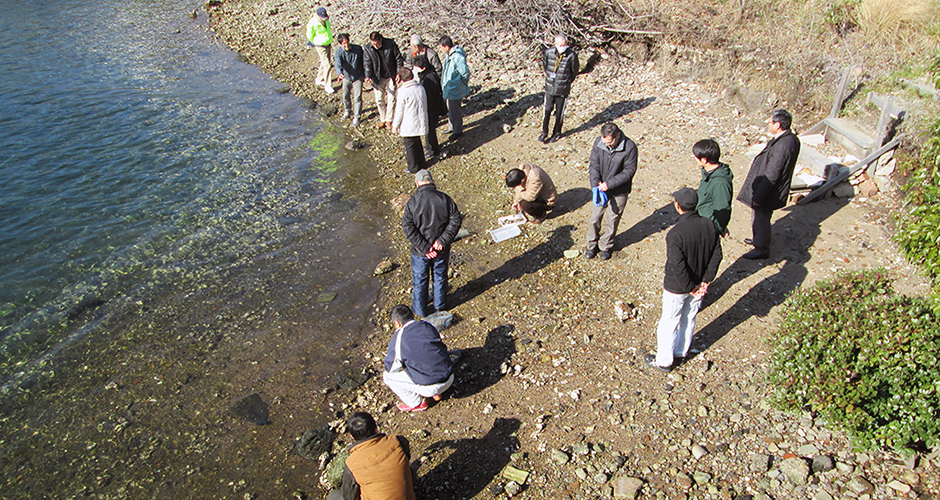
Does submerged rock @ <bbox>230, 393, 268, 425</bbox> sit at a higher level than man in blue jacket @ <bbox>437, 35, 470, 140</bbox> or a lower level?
lower

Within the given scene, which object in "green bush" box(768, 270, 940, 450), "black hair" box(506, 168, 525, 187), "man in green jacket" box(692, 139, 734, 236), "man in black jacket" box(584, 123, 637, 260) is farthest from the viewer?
"black hair" box(506, 168, 525, 187)

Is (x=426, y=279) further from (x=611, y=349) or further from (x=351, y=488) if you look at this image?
(x=351, y=488)

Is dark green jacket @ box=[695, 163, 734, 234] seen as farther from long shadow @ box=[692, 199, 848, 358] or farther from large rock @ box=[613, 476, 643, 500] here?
large rock @ box=[613, 476, 643, 500]

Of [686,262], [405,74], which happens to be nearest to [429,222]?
[686,262]

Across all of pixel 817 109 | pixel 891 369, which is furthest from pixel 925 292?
pixel 817 109

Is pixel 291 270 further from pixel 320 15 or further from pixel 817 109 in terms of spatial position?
pixel 817 109

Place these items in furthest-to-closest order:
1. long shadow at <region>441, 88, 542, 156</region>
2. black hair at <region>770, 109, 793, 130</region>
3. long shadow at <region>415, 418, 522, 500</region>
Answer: long shadow at <region>441, 88, 542, 156</region> → black hair at <region>770, 109, 793, 130</region> → long shadow at <region>415, 418, 522, 500</region>

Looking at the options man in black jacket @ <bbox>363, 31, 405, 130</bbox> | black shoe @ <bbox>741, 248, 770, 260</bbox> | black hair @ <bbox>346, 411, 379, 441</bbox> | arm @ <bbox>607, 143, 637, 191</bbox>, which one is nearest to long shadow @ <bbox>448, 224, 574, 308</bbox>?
arm @ <bbox>607, 143, 637, 191</bbox>

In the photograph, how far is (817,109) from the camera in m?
9.52

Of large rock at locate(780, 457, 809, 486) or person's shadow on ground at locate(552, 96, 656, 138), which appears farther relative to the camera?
person's shadow on ground at locate(552, 96, 656, 138)

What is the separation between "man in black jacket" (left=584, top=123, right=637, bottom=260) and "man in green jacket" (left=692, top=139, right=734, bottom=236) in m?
0.84

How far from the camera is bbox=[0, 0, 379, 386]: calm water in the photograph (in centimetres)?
795

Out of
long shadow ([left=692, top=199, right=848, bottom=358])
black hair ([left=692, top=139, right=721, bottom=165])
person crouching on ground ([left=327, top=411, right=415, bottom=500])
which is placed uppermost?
black hair ([left=692, top=139, right=721, bottom=165])

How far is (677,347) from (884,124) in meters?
5.03
